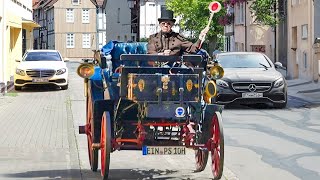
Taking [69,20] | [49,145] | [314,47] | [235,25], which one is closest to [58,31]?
[69,20]

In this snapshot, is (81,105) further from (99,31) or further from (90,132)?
(99,31)

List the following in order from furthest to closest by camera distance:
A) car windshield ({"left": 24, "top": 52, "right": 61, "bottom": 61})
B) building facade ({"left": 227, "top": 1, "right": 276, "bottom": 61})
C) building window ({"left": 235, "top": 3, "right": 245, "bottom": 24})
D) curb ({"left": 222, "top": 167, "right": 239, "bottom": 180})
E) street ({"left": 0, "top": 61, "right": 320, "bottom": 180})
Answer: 1. building window ({"left": 235, "top": 3, "right": 245, "bottom": 24})
2. building facade ({"left": 227, "top": 1, "right": 276, "bottom": 61})
3. car windshield ({"left": 24, "top": 52, "right": 61, "bottom": 61})
4. street ({"left": 0, "top": 61, "right": 320, "bottom": 180})
5. curb ({"left": 222, "top": 167, "right": 239, "bottom": 180})

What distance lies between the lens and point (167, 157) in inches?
411

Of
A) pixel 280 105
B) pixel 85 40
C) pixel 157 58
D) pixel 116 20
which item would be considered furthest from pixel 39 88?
pixel 85 40

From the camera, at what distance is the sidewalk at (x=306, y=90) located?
2301 cm

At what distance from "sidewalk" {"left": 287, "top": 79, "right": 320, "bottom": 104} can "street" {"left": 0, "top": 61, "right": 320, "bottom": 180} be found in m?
4.22

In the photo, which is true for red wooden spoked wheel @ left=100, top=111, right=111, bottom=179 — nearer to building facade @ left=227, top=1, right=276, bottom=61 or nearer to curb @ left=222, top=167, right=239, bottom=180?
curb @ left=222, top=167, right=239, bottom=180

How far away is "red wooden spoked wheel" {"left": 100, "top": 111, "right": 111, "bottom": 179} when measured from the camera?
7859 mm

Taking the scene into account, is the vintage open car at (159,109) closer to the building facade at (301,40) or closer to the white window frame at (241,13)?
the building facade at (301,40)

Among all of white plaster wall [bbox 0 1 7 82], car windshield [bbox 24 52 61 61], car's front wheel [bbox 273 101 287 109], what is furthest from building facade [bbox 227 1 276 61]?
car's front wheel [bbox 273 101 287 109]

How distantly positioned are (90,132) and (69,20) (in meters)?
92.0

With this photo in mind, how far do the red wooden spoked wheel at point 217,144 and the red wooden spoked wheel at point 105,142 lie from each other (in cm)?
113

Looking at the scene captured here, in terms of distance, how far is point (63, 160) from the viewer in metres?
10.1

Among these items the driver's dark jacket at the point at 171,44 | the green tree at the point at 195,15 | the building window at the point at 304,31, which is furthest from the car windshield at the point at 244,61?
the green tree at the point at 195,15
